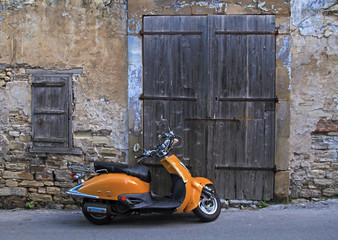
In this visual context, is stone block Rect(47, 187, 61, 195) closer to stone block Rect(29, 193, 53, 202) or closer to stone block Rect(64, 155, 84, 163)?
stone block Rect(29, 193, 53, 202)

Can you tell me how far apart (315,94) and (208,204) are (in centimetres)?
225

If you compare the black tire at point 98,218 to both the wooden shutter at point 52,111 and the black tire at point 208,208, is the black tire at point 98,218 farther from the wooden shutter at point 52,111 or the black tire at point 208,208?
the wooden shutter at point 52,111

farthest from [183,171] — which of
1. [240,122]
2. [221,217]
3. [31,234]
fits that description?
[31,234]

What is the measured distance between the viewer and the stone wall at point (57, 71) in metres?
4.80

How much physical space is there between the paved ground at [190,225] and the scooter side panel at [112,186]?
455 mm

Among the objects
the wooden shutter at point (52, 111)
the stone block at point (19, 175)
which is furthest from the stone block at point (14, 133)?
the stone block at point (19, 175)

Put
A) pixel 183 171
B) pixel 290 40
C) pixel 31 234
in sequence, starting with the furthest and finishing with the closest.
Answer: pixel 290 40
pixel 183 171
pixel 31 234

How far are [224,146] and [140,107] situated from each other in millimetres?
1386

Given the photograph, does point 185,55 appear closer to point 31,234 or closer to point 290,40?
point 290,40

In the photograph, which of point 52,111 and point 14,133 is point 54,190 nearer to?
point 14,133

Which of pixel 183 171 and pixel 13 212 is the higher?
pixel 183 171

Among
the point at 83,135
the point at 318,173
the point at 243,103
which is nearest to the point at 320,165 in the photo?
the point at 318,173

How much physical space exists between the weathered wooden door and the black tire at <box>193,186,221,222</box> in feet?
2.11

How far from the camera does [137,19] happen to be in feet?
15.6
